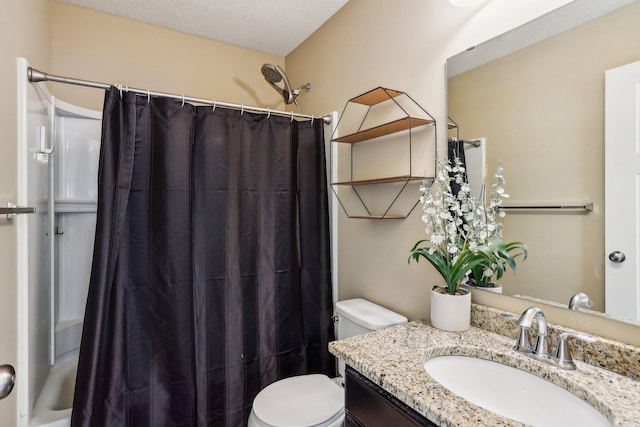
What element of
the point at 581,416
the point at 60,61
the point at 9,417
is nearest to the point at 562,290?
the point at 581,416

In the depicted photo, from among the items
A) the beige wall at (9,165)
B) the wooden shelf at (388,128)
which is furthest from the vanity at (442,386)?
the beige wall at (9,165)

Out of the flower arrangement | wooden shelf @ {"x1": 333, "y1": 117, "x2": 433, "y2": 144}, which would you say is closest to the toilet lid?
the flower arrangement

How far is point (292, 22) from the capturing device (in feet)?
6.73

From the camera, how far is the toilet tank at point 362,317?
140 cm

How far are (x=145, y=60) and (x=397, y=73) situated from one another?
1.64m

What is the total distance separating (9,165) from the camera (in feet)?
3.72

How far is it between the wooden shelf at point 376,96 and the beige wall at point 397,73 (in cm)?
6

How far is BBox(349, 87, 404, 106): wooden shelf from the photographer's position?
1.44 metres

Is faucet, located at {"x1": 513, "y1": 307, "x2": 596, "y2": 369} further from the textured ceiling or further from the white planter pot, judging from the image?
the textured ceiling

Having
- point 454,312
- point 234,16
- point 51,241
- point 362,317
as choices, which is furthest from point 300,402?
point 234,16

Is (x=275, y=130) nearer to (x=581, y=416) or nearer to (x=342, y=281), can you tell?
(x=342, y=281)

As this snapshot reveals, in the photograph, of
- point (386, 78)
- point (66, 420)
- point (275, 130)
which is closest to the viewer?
point (66, 420)

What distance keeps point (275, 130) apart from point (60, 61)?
134cm

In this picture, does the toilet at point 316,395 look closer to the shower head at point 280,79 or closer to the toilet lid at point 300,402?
the toilet lid at point 300,402
